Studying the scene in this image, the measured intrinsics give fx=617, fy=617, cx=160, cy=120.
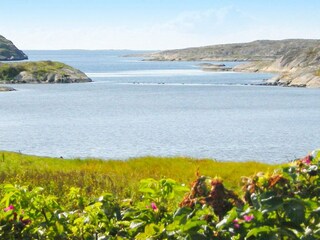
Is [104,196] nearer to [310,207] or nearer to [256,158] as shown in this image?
[310,207]

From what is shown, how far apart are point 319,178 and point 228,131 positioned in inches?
2717

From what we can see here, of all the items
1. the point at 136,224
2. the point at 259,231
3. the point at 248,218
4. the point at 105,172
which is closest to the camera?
the point at 259,231

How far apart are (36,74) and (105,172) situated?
149 meters

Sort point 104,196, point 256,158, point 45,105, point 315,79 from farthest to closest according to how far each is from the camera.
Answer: point 315,79
point 45,105
point 256,158
point 104,196

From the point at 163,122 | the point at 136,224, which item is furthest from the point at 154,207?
the point at 163,122

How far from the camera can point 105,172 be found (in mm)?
26672

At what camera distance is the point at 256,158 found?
53.1m

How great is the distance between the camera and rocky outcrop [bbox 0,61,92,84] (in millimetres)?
169625

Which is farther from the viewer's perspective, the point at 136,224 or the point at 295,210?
the point at 136,224

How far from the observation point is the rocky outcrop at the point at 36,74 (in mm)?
169625

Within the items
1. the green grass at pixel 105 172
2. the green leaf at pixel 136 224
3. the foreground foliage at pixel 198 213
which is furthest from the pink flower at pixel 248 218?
the green grass at pixel 105 172

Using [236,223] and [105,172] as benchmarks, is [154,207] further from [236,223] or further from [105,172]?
[105,172]

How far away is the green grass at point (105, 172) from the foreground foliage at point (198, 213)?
455 inches

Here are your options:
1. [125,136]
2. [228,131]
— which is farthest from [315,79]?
[125,136]
